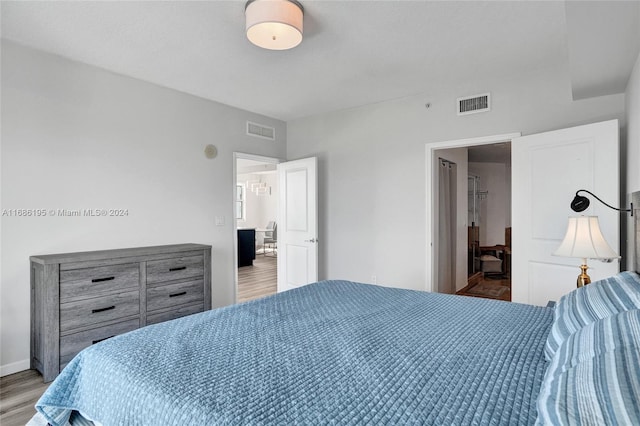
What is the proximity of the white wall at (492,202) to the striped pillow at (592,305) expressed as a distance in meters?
6.21

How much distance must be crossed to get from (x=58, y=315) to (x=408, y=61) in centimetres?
347

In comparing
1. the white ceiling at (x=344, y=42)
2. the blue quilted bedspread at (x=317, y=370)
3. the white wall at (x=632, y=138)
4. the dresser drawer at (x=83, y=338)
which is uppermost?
the white ceiling at (x=344, y=42)

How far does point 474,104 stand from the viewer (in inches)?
140

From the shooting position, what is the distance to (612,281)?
1596 millimetres

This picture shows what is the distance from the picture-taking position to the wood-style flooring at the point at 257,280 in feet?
17.2

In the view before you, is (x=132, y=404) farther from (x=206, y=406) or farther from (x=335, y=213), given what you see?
(x=335, y=213)

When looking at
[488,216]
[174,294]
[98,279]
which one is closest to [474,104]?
[174,294]

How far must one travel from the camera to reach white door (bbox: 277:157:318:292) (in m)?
4.50

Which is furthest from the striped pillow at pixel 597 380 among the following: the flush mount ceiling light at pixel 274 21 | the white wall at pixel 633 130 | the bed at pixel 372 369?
the flush mount ceiling light at pixel 274 21

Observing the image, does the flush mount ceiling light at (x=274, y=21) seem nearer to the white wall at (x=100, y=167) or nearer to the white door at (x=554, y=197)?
the white wall at (x=100, y=167)

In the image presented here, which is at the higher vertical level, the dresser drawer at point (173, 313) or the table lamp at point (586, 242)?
the table lamp at point (586, 242)

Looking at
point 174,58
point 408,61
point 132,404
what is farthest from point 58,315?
point 408,61

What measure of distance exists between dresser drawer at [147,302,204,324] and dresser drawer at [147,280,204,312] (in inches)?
1.9

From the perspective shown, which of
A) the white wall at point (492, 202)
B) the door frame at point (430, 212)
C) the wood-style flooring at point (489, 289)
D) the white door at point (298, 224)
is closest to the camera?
the door frame at point (430, 212)
